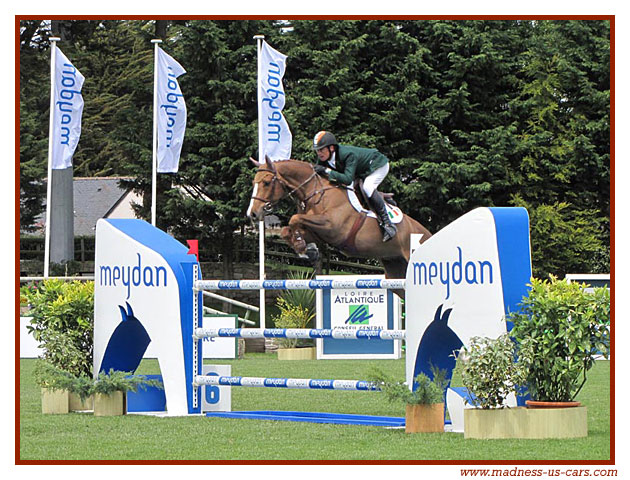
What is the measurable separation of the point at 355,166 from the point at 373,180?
0.35 meters

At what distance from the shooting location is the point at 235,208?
2519 cm

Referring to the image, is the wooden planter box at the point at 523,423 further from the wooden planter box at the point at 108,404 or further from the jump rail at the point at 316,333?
the wooden planter box at the point at 108,404

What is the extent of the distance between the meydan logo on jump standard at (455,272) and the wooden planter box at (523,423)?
0.86m

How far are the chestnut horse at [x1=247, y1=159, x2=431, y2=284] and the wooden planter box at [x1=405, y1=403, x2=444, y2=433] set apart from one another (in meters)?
2.82

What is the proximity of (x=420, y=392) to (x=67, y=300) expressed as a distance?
12.7 ft

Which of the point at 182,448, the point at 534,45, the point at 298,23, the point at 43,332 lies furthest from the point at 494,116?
the point at 182,448

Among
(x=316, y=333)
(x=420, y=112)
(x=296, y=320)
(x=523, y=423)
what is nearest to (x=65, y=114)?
(x=296, y=320)

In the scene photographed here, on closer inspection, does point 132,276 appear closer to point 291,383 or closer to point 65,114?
point 291,383

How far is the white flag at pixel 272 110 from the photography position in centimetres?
1869

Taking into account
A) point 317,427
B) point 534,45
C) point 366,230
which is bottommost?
point 317,427

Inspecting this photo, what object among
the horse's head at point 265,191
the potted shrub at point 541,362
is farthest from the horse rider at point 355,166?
the potted shrub at point 541,362

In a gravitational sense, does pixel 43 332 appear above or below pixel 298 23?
below

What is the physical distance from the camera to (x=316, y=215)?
10016 millimetres

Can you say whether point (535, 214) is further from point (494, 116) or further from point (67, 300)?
point (67, 300)
